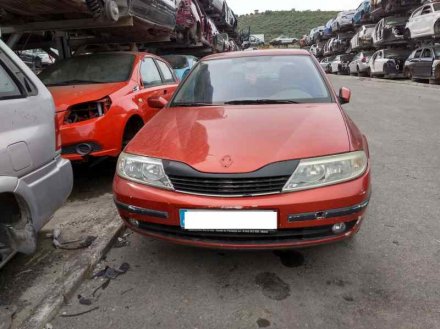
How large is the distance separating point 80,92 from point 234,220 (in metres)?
2.76

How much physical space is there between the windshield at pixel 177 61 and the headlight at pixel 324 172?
7.64 metres

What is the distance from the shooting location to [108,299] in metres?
2.51

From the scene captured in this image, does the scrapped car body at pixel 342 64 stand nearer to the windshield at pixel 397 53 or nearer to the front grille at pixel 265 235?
the windshield at pixel 397 53

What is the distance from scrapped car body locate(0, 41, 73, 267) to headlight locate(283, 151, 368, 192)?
1.40 m

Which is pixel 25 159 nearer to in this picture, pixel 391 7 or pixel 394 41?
pixel 394 41

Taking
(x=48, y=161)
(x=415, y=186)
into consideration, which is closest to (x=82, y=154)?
(x=48, y=161)

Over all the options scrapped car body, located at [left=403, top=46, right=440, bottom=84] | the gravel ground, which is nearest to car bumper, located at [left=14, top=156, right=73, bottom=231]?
the gravel ground

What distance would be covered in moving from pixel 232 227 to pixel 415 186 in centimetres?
273

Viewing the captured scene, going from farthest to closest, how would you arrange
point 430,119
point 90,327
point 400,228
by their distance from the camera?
point 430,119 < point 400,228 < point 90,327

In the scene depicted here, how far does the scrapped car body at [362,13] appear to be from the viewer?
26.5 metres

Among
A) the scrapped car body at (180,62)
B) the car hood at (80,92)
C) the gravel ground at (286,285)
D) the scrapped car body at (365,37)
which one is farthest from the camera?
the scrapped car body at (365,37)

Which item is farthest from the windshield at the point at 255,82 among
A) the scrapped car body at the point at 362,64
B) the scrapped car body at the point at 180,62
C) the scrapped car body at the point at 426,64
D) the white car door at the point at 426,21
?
the scrapped car body at the point at 362,64

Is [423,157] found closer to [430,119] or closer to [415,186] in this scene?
[415,186]

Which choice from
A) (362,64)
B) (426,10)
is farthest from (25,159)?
(362,64)
